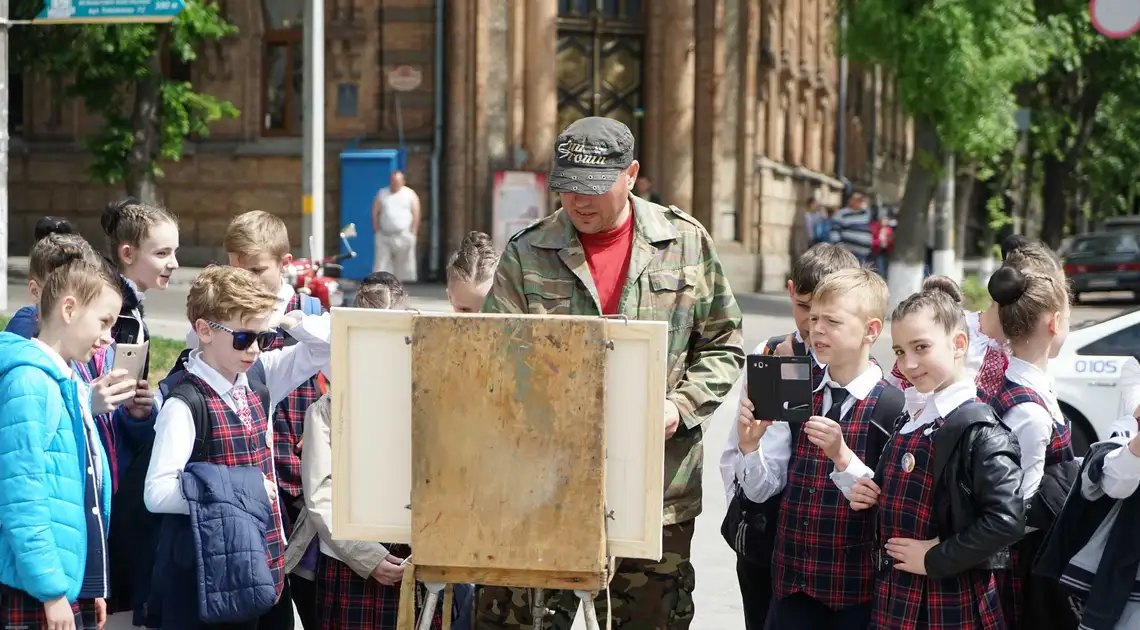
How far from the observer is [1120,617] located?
439cm

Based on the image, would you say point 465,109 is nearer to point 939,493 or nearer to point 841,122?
point 841,122

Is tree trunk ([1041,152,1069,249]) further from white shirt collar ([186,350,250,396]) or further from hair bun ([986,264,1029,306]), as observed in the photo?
white shirt collar ([186,350,250,396])

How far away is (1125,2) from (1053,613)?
22.4 feet

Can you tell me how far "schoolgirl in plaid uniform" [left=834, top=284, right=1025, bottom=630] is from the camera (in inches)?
170

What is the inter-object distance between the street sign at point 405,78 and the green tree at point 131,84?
351 centimetres

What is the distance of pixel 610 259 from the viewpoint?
4910 mm

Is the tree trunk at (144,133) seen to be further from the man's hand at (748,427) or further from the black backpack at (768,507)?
the man's hand at (748,427)

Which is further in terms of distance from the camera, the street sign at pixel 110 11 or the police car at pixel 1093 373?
the street sign at pixel 110 11

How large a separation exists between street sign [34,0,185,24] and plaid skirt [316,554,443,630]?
10352 mm

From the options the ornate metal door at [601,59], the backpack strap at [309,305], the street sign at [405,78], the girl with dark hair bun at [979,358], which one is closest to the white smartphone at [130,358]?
the backpack strap at [309,305]

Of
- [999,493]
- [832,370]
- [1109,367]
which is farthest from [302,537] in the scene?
[1109,367]

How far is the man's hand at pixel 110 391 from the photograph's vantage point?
16.0 ft

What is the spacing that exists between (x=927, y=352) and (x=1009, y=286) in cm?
67

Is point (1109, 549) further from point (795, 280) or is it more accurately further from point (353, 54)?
point (353, 54)
